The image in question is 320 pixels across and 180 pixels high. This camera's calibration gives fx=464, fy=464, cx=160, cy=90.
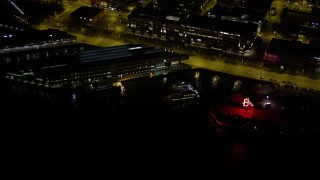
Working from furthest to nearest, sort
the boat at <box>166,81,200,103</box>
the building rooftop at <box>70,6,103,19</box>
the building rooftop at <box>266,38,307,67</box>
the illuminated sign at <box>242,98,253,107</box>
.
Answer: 1. the building rooftop at <box>70,6,103,19</box>
2. the building rooftop at <box>266,38,307,67</box>
3. the boat at <box>166,81,200,103</box>
4. the illuminated sign at <box>242,98,253,107</box>

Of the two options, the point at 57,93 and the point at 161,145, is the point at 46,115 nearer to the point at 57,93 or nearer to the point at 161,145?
the point at 57,93

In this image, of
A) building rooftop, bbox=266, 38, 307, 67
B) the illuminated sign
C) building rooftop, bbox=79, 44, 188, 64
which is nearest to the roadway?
building rooftop, bbox=266, 38, 307, 67

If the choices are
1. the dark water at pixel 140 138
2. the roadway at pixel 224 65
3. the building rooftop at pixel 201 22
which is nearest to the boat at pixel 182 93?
the dark water at pixel 140 138

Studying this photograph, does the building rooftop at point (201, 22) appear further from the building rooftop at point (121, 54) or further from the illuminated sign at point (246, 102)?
the illuminated sign at point (246, 102)

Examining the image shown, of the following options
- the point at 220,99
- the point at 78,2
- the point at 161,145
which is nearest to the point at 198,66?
the point at 220,99

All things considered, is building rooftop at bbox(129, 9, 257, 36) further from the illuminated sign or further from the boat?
the illuminated sign

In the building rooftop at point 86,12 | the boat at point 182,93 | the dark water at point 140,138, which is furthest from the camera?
the building rooftop at point 86,12

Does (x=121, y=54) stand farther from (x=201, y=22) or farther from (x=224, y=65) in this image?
(x=201, y=22)

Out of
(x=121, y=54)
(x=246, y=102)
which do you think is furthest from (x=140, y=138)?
(x=121, y=54)
